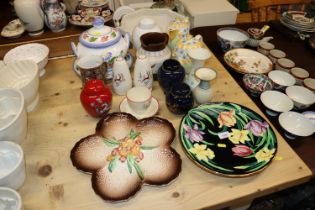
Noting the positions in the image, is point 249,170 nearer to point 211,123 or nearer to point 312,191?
point 211,123

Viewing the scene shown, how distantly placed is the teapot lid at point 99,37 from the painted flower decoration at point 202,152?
1.58 ft

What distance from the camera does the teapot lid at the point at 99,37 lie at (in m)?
0.92

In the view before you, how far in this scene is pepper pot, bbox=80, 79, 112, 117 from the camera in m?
0.83

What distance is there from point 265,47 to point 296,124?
507 millimetres

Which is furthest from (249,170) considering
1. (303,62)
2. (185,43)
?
(303,62)

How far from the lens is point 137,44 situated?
1.04 metres

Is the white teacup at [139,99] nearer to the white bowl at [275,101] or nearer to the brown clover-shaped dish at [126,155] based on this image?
the brown clover-shaped dish at [126,155]

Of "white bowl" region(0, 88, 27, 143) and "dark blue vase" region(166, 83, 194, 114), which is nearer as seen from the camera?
"white bowl" region(0, 88, 27, 143)

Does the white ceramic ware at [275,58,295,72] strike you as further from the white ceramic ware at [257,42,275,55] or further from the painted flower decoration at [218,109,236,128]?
the painted flower decoration at [218,109,236,128]

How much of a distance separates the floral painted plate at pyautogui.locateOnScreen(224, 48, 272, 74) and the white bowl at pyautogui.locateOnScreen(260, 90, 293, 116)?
0.15 metres

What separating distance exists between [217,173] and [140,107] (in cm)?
33

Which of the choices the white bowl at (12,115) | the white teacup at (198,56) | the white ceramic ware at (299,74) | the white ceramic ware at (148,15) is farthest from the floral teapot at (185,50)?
the white bowl at (12,115)

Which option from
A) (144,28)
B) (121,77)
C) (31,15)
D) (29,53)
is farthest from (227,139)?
(31,15)

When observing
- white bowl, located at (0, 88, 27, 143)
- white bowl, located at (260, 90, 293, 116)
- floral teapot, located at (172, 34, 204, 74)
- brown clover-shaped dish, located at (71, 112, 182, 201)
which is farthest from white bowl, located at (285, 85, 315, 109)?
white bowl, located at (0, 88, 27, 143)
